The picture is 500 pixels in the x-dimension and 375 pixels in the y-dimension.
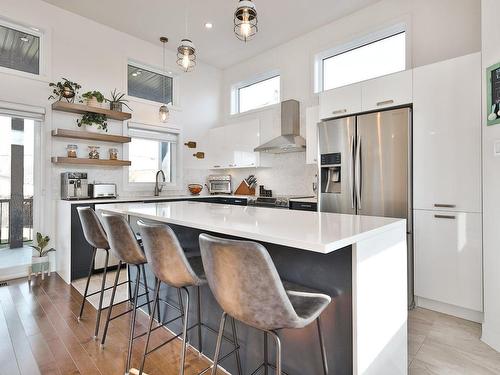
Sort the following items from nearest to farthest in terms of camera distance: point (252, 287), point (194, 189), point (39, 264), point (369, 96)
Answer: point (252, 287) < point (369, 96) < point (39, 264) < point (194, 189)

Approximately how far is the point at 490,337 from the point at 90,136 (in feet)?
15.4

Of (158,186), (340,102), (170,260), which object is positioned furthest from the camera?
(158,186)

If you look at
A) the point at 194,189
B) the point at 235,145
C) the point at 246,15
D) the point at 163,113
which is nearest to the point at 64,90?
the point at 163,113

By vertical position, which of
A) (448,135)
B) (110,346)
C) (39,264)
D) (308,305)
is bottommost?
(110,346)

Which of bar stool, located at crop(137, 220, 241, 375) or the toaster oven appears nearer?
bar stool, located at crop(137, 220, 241, 375)

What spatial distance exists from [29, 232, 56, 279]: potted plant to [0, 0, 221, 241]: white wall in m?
0.22

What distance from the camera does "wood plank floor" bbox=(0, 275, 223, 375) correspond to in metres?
1.81

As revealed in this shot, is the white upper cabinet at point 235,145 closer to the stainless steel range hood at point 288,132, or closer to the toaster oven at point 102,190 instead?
the stainless steel range hood at point 288,132

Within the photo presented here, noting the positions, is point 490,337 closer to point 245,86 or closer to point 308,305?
point 308,305

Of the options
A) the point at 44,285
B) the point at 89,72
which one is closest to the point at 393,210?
the point at 44,285

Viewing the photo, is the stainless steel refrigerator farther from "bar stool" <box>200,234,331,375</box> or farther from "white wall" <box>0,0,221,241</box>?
"white wall" <box>0,0,221,241</box>

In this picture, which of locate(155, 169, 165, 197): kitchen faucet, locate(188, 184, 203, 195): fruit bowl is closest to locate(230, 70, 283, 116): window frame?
locate(188, 184, 203, 195): fruit bowl

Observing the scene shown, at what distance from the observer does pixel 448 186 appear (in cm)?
251

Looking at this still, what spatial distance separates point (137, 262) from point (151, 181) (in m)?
3.21
